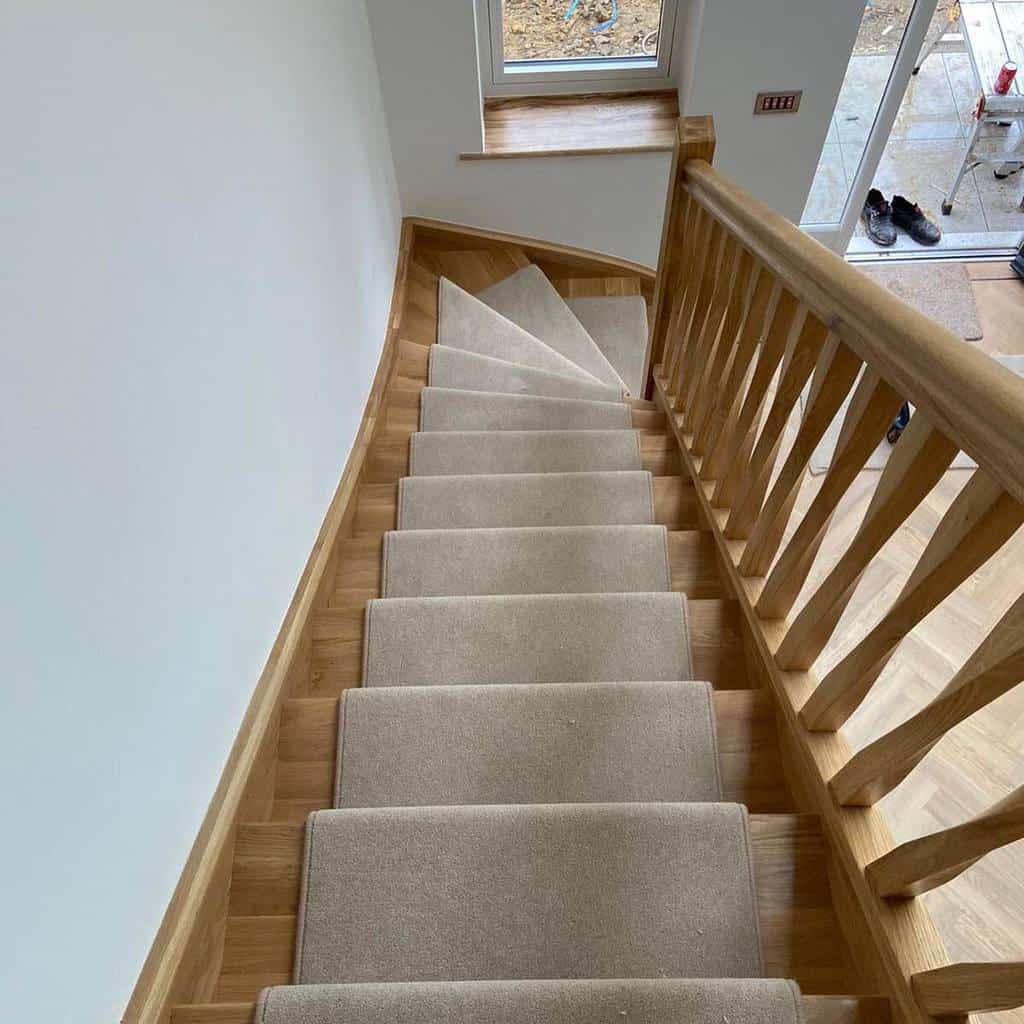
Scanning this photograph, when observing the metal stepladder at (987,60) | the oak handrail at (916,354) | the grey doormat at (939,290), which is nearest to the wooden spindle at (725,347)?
the oak handrail at (916,354)

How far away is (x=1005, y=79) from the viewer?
430 centimetres

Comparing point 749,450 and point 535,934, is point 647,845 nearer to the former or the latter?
point 535,934

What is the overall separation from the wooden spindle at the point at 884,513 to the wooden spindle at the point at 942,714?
18 cm

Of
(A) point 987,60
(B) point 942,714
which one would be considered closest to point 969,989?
(B) point 942,714

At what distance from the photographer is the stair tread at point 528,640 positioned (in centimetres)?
166

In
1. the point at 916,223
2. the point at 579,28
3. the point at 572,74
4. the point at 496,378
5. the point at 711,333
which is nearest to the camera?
the point at 711,333

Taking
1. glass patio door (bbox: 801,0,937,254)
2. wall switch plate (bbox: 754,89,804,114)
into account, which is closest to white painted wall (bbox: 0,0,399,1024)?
wall switch plate (bbox: 754,89,804,114)

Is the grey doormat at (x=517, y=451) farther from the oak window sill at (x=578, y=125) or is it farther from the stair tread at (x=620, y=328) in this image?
the oak window sill at (x=578, y=125)

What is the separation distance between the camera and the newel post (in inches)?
77.0

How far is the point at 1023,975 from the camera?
76 cm

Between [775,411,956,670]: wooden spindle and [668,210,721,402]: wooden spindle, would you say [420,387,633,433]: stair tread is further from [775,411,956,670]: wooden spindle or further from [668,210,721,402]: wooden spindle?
[775,411,956,670]: wooden spindle

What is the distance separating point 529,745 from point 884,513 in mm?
741

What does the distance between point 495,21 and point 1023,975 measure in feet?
11.9

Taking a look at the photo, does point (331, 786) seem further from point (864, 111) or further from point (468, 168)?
point (864, 111)
